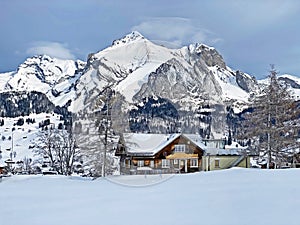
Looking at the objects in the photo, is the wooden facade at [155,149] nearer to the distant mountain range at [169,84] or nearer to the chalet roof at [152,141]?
the chalet roof at [152,141]

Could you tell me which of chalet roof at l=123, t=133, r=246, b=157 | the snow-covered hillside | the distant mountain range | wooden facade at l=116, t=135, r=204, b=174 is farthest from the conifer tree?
the snow-covered hillside

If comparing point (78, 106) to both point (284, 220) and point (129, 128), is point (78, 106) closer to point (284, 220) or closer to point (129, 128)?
point (129, 128)

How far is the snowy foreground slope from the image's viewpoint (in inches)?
141

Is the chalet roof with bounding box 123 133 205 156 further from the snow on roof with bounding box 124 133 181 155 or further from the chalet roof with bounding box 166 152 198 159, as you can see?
the chalet roof with bounding box 166 152 198 159

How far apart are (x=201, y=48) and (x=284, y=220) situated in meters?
2.34

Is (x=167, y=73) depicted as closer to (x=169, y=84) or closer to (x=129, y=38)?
(x=169, y=84)

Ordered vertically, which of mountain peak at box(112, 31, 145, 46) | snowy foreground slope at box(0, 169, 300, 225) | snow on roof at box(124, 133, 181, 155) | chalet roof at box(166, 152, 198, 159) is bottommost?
snowy foreground slope at box(0, 169, 300, 225)

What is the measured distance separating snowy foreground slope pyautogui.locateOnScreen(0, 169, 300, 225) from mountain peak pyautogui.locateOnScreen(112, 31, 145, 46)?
207 centimetres

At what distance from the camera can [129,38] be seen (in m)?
5.07

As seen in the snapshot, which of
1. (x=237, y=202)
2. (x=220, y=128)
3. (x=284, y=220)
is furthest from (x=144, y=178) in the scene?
(x=284, y=220)

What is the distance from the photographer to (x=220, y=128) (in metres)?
5.00

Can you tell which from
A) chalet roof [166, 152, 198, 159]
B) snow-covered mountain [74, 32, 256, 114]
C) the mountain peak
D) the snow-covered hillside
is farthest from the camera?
the snow-covered hillside

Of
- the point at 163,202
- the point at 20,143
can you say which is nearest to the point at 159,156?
the point at 163,202

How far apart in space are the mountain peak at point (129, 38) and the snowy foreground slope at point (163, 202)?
2.07 meters
